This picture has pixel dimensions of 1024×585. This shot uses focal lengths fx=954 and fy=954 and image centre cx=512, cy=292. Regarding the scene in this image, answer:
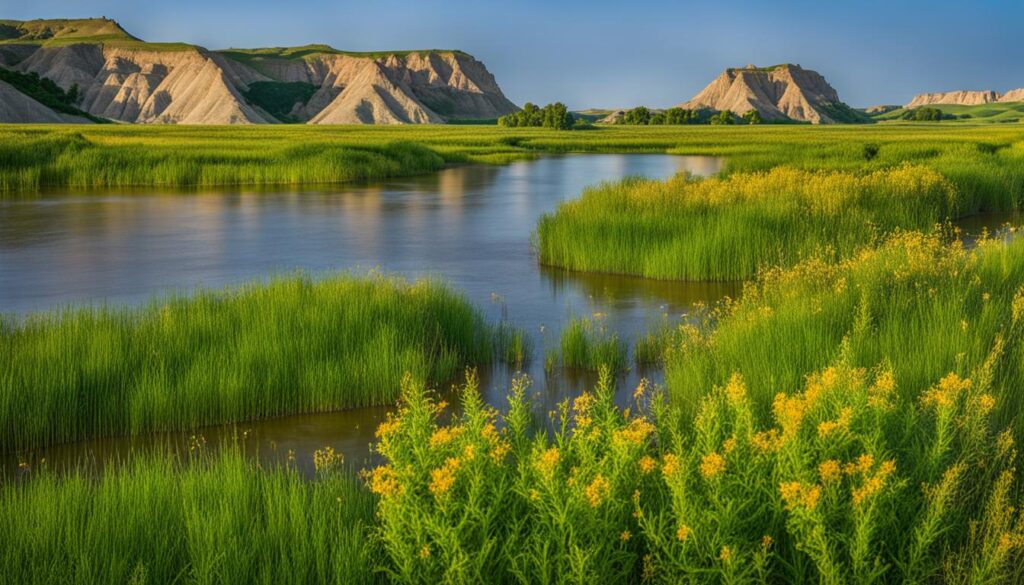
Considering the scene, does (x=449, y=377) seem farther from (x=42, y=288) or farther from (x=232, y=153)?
(x=232, y=153)

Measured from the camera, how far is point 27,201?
3122 cm

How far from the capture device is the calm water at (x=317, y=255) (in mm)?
10102

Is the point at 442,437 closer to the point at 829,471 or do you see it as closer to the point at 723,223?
the point at 829,471

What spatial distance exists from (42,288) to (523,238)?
1157 centimetres

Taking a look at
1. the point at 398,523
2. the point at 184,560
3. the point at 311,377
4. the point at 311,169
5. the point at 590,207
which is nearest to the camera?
the point at 398,523

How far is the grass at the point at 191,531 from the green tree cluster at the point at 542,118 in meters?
125

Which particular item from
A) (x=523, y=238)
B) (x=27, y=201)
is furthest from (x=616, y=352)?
(x=27, y=201)

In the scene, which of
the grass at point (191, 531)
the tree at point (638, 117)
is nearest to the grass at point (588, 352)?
the grass at point (191, 531)

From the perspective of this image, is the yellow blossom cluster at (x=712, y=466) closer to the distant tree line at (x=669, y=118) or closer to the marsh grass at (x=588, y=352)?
the marsh grass at (x=588, y=352)

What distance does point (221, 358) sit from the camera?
30.3 ft

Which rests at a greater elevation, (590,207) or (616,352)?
(590,207)

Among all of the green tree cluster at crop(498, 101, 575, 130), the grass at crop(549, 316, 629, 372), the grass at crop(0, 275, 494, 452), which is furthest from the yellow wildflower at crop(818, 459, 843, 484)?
the green tree cluster at crop(498, 101, 575, 130)

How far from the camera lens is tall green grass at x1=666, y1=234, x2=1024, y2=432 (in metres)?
7.18

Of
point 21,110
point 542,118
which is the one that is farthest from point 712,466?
point 542,118
